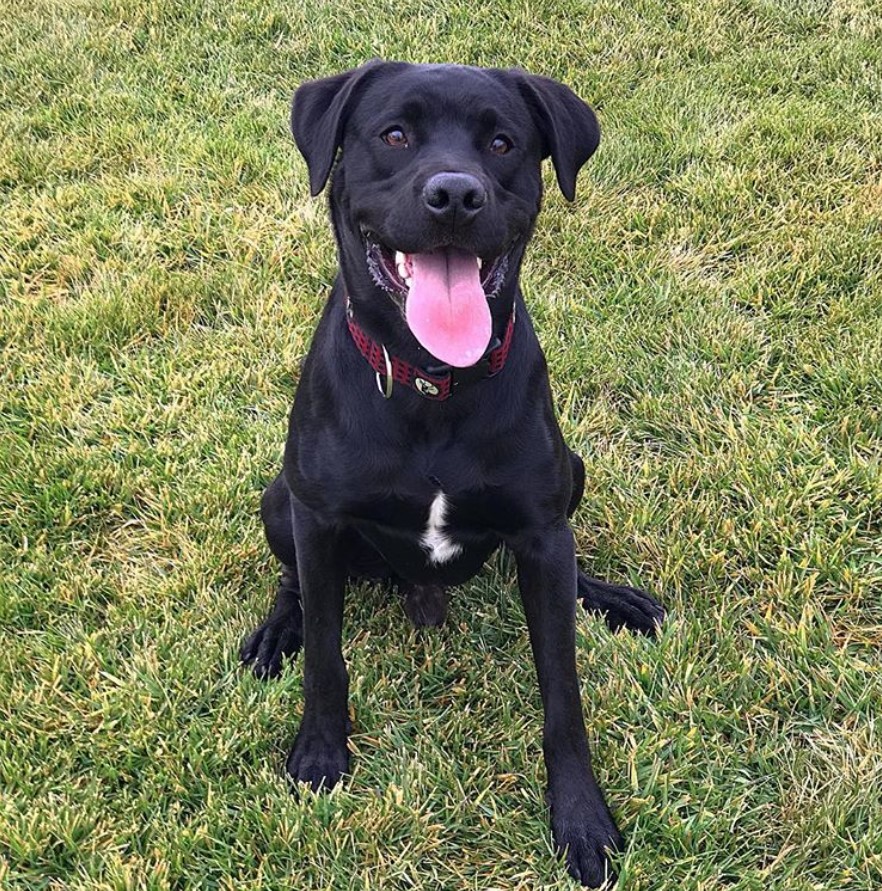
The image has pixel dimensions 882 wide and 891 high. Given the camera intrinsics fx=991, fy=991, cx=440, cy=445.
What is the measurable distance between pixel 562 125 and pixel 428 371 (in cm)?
68

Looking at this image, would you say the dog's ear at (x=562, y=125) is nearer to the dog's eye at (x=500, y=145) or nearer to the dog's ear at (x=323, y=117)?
the dog's eye at (x=500, y=145)

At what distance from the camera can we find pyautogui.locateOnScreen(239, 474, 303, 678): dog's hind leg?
8.74 feet

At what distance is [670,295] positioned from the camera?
3951mm

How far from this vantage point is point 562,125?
2303mm

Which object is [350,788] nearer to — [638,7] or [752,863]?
[752,863]

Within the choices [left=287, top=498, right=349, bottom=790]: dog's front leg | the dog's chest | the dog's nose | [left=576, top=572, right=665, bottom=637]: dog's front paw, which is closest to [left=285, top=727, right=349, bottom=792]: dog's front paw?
[left=287, top=498, right=349, bottom=790]: dog's front leg

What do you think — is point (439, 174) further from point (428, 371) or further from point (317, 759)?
point (317, 759)

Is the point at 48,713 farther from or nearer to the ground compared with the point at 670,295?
nearer to the ground

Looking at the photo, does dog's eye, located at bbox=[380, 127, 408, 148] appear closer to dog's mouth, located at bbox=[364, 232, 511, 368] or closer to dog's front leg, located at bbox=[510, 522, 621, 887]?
dog's mouth, located at bbox=[364, 232, 511, 368]

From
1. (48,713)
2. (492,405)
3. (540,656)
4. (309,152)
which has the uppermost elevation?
(309,152)

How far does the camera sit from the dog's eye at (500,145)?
2.22 metres

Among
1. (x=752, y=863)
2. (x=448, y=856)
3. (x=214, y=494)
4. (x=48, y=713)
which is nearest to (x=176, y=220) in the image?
(x=214, y=494)

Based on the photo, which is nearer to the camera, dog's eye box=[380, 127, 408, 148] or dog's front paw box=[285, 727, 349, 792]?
dog's eye box=[380, 127, 408, 148]

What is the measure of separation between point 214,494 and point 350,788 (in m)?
1.11
